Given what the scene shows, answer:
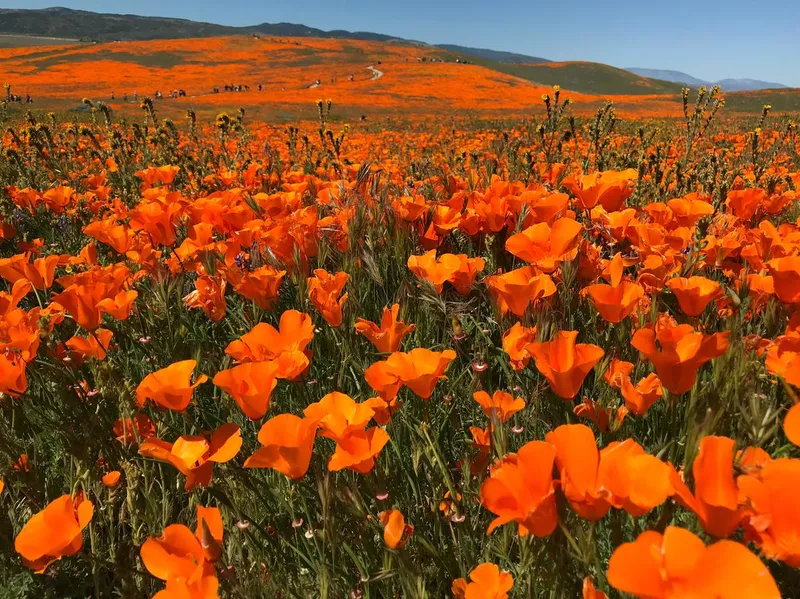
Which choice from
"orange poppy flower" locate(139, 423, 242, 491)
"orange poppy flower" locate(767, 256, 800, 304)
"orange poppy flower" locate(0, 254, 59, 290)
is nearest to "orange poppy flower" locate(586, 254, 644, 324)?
"orange poppy flower" locate(767, 256, 800, 304)

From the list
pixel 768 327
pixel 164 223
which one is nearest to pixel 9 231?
pixel 164 223

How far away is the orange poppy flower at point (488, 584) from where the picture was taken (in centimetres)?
90

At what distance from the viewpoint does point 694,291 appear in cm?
138

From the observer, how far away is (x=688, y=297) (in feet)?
4.58

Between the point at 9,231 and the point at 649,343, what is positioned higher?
the point at 649,343

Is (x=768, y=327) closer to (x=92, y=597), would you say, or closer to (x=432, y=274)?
(x=432, y=274)

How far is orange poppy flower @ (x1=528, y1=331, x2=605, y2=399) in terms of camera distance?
1.02 metres

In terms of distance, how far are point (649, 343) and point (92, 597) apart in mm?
1370

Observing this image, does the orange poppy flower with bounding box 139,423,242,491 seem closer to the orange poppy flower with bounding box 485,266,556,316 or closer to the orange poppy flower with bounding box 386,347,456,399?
the orange poppy flower with bounding box 386,347,456,399

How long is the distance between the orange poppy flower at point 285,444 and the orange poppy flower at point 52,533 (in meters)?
0.35

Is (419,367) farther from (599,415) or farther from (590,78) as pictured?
(590,78)

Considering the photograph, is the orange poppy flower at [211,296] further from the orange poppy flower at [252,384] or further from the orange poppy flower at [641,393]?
the orange poppy flower at [641,393]

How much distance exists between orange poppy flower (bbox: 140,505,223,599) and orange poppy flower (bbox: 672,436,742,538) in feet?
2.33

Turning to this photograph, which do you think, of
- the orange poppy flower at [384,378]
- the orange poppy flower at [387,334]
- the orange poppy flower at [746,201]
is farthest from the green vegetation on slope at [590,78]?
the orange poppy flower at [384,378]
